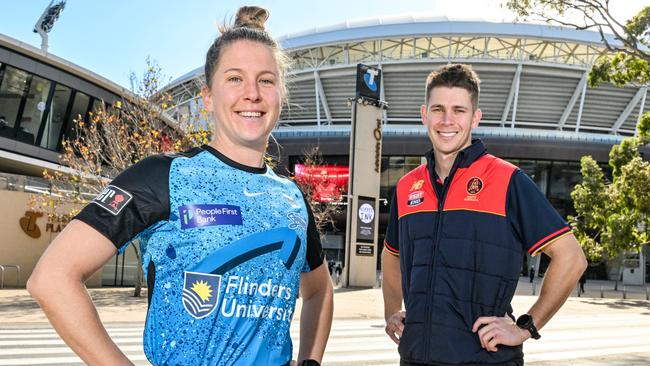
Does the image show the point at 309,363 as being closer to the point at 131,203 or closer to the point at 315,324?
the point at 315,324

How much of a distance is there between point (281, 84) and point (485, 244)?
1379 millimetres

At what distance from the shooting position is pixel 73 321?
1.74 metres

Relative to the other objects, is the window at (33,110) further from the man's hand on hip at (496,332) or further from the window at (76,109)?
the man's hand on hip at (496,332)

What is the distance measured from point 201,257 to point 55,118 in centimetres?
3296

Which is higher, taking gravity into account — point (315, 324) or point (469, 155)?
point (469, 155)

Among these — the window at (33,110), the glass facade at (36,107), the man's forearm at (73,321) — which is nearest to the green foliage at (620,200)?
the man's forearm at (73,321)

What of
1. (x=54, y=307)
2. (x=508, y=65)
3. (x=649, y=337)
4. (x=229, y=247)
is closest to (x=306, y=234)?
(x=229, y=247)

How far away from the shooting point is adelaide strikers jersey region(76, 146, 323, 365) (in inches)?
76.5

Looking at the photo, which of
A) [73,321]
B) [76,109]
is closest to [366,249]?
[76,109]

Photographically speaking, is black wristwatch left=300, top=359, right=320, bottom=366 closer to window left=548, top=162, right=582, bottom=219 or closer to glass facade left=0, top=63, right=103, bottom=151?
glass facade left=0, top=63, right=103, bottom=151

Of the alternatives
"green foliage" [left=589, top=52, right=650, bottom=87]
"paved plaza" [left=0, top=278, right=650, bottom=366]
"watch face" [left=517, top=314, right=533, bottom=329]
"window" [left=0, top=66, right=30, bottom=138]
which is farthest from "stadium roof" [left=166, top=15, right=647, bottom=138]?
"watch face" [left=517, top=314, right=533, bottom=329]

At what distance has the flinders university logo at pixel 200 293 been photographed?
77.0 inches

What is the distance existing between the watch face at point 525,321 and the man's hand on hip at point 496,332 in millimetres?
46

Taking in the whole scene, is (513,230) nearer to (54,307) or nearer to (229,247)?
(229,247)
